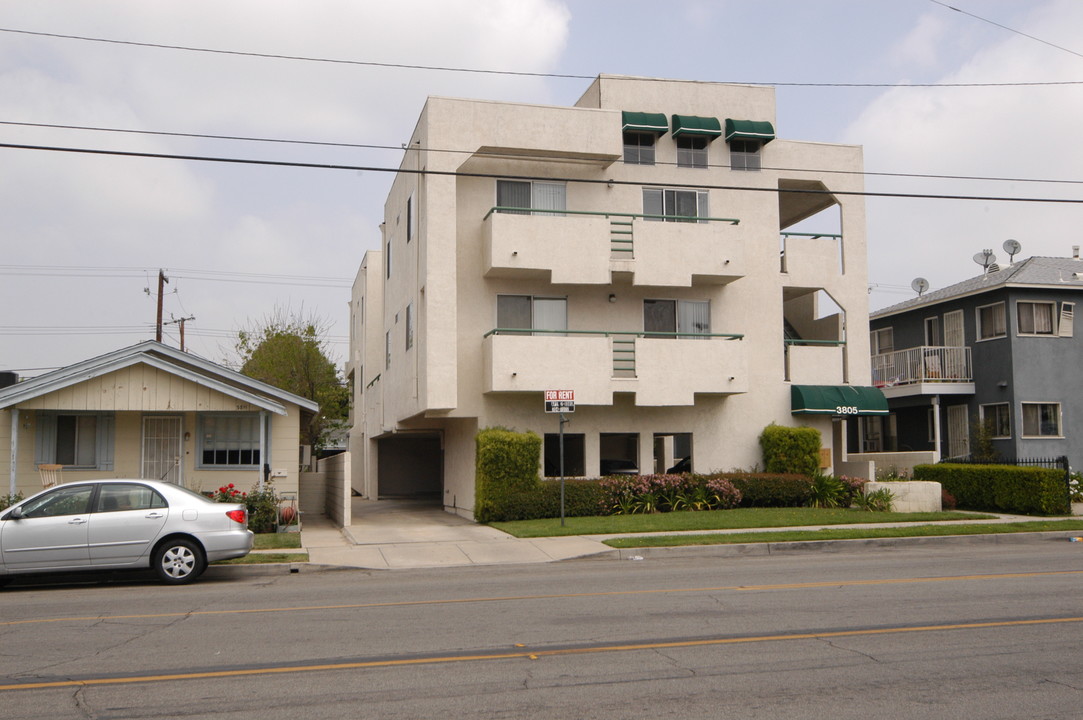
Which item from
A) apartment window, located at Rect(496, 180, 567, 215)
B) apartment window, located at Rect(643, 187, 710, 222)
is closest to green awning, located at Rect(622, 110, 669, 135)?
apartment window, located at Rect(643, 187, 710, 222)

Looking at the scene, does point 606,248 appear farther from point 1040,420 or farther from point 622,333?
point 1040,420

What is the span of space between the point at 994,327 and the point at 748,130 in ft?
37.3

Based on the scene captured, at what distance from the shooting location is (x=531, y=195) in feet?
83.9

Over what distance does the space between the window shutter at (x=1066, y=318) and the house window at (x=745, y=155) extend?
38.8ft

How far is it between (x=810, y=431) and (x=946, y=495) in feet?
12.8

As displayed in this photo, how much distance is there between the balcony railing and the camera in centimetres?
3244

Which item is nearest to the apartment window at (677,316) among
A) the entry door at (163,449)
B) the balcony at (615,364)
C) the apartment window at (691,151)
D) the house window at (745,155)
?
the balcony at (615,364)

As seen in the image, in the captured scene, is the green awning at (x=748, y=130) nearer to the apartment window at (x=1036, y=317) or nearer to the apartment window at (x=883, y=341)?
the apartment window at (x=1036, y=317)

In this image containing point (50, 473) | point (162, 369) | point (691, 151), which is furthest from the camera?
point (691, 151)

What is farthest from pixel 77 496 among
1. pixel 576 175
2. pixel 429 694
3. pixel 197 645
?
pixel 576 175

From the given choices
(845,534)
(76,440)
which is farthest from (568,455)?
(76,440)

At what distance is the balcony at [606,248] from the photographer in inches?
955

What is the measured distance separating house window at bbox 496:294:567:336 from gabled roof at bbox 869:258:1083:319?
14543 millimetres

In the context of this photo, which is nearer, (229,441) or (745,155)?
(229,441)
